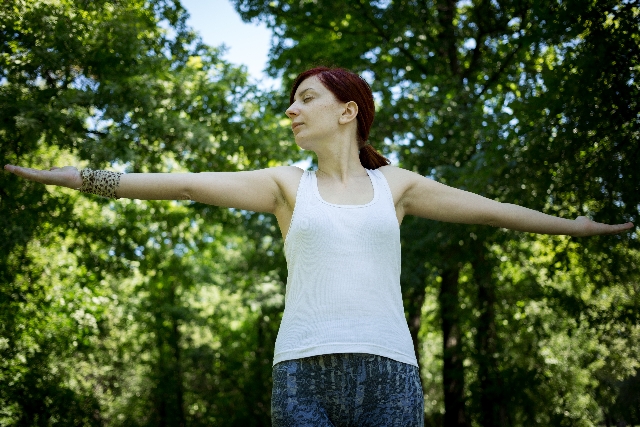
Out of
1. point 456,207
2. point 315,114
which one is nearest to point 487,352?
point 456,207

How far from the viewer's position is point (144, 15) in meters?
7.18

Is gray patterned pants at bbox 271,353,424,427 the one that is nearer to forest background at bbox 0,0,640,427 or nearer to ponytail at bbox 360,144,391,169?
ponytail at bbox 360,144,391,169

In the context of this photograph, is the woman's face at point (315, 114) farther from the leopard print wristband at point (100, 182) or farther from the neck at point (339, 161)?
the leopard print wristband at point (100, 182)

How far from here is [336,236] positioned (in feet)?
5.96

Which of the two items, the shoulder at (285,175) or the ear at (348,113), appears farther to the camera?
the ear at (348,113)

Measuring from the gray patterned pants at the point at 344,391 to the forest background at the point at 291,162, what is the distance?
10.7 feet

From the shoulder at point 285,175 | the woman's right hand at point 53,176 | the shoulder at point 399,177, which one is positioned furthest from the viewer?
the shoulder at point 399,177

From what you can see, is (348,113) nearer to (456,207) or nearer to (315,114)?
(315,114)

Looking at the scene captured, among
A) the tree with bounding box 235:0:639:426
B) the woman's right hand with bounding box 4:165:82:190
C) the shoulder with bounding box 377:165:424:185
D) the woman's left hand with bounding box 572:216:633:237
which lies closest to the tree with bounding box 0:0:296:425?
the tree with bounding box 235:0:639:426

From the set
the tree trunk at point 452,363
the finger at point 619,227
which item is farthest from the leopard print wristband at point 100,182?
the tree trunk at point 452,363

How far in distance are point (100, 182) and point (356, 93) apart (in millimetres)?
862

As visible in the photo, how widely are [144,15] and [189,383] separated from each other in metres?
8.77

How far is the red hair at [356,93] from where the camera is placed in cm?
213

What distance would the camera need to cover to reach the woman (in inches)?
67.3
